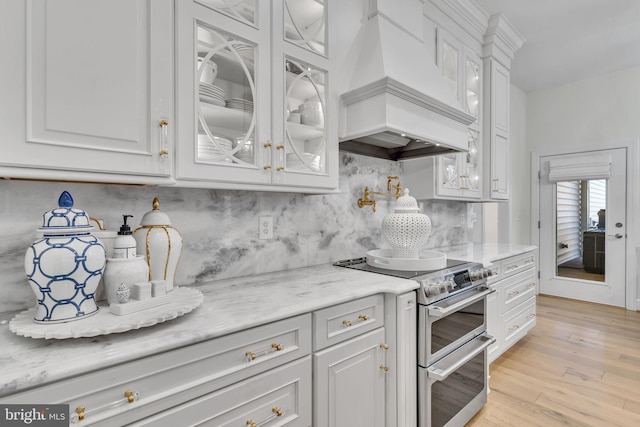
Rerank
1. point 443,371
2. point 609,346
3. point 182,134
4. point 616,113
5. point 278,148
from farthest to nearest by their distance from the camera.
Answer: point 616,113, point 609,346, point 443,371, point 278,148, point 182,134

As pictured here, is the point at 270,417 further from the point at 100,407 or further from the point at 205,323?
the point at 100,407

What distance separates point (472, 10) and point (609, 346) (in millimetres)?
3204

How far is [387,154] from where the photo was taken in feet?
7.78

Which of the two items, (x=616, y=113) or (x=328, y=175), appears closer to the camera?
(x=328, y=175)

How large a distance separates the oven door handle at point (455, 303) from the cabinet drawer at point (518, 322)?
34.8 inches

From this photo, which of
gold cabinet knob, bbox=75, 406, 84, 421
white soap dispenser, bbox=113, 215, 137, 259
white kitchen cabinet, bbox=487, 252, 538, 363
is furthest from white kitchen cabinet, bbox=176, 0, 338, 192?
white kitchen cabinet, bbox=487, 252, 538, 363

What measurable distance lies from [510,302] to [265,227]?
85.3 inches

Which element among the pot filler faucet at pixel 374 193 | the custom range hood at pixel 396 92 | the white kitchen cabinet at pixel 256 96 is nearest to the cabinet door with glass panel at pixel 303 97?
the white kitchen cabinet at pixel 256 96

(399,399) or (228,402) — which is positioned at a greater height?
(228,402)

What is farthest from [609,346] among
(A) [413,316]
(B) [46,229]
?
(B) [46,229]

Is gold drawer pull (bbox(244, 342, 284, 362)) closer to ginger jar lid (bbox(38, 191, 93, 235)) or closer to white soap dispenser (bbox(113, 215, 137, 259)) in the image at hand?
white soap dispenser (bbox(113, 215, 137, 259))

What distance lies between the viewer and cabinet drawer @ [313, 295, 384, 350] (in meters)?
1.20

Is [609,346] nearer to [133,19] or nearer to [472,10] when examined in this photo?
[472,10]

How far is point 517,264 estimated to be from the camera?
2.67m
